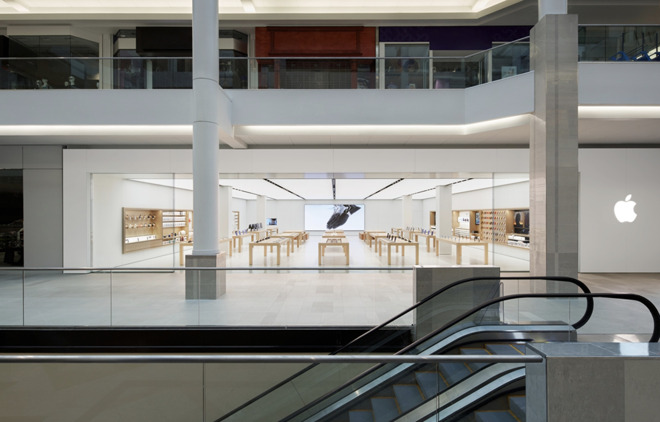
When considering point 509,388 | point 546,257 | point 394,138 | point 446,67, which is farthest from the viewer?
point 394,138

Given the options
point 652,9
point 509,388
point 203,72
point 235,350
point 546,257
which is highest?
point 652,9

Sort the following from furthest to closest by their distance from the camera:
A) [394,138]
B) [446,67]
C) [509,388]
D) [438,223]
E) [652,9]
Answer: [438,223], [652,9], [394,138], [446,67], [509,388]

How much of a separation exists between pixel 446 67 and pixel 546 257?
4.92m

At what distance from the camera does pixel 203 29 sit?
776cm

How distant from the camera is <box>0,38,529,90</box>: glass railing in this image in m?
8.59

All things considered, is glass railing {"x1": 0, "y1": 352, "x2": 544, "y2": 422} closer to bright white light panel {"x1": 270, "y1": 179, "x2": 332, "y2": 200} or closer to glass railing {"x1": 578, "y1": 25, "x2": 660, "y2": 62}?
glass railing {"x1": 578, "y1": 25, "x2": 660, "y2": 62}

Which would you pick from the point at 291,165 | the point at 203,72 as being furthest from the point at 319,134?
the point at 203,72

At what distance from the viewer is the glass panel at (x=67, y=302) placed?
612cm

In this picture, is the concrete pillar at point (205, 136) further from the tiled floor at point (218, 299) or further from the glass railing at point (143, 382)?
the glass railing at point (143, 382)

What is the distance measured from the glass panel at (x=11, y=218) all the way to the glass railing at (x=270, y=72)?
3613 mm

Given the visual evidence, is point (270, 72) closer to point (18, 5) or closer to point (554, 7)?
point (554, 7)

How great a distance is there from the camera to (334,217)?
30.0 m

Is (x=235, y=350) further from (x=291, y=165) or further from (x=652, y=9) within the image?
(x=652, y=9)

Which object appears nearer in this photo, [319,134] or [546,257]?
[546,257]
